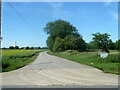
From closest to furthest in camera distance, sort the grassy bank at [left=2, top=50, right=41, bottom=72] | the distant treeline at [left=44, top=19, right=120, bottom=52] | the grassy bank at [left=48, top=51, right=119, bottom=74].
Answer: the grassy bank at [left=48, top=51, right=119, bottom=74] < the grassy bank at [left=2, top=50, right=41, bottom=72] < the distant treeline at [left=44, top=19, right=120, bottom=52]

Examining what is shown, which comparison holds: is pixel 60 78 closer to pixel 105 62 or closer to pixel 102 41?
pixel 105 62

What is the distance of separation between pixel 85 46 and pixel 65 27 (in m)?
13.4

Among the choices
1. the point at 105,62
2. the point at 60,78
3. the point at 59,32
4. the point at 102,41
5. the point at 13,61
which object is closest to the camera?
the point at 60,78

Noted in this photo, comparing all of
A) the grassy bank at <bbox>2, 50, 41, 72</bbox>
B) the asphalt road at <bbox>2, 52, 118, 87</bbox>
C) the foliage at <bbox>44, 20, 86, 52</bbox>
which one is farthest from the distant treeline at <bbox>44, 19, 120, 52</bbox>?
the asphalt road at <bbox>2, 52, 118, 87</bbox>

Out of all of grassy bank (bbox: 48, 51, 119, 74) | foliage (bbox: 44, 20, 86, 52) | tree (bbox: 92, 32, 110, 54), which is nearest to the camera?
grassy bank (bbox: 48, 51, 119, 74)

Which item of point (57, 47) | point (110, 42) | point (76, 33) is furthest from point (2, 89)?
point (76, 33)

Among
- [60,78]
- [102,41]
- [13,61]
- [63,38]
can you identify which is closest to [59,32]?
[63,38]

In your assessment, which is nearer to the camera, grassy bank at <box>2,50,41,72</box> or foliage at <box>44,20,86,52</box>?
grassy bank at <box>2,50,41,72</box>

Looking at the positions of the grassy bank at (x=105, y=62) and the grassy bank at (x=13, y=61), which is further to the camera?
the grassy bank at (x=13, y=61)

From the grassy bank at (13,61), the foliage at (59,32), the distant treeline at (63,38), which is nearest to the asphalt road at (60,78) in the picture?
the grassy bank at (13,61)

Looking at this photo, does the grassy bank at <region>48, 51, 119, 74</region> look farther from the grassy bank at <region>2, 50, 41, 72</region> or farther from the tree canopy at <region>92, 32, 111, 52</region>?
the tree canopy at <region>92, 32, 111, 52</region>

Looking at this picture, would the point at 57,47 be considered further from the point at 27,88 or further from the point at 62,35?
the point at 27,88

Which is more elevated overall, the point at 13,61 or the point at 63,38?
the point at 63,38

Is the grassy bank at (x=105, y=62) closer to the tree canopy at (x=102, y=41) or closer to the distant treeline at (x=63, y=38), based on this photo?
the tree canopy at (x=102, y=41)
